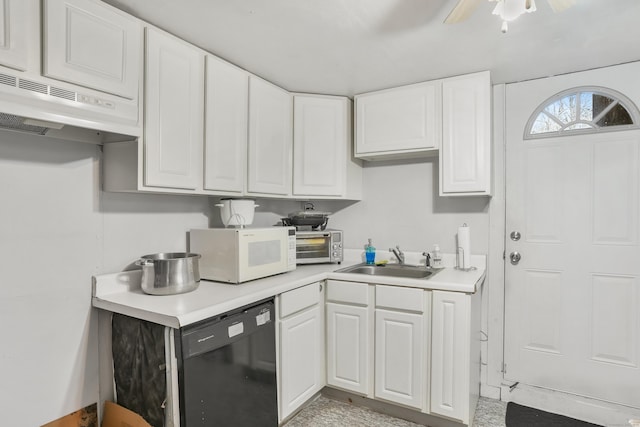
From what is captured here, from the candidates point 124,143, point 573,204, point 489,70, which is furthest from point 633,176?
point 124,143

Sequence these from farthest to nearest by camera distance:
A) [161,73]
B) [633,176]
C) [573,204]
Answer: [573,204] < [633,176] < [161,73]

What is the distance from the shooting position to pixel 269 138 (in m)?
2.48

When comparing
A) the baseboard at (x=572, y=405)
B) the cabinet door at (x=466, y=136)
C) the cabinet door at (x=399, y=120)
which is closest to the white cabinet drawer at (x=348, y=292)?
the cabinet door at (x=466, y=136)

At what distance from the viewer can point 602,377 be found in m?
2.28

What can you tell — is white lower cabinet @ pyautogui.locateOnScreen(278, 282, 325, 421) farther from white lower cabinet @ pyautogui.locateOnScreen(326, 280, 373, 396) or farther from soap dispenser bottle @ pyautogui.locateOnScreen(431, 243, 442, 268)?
soap dispenser bottle @ pyautogui.locateOnScreen(431, 243, 442, 268)

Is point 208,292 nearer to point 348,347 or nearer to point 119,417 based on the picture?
point 119,417

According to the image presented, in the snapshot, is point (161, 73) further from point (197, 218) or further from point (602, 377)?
point (602, 377)

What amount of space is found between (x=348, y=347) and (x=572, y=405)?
151 cm

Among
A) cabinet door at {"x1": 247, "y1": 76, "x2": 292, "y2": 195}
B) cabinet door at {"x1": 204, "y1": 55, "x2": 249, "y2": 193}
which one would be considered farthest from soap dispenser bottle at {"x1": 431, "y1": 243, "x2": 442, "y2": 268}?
cabinet door at {"x1": 204, "y1": 55, "x2": 249, "y2": 193}

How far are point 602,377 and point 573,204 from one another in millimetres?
Result: 1132

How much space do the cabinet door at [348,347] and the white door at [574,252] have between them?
1.08 meters

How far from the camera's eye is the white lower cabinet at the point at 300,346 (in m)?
2.06

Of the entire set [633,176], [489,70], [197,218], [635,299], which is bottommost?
[635,299]

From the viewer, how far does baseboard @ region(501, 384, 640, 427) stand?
7.21 feet
